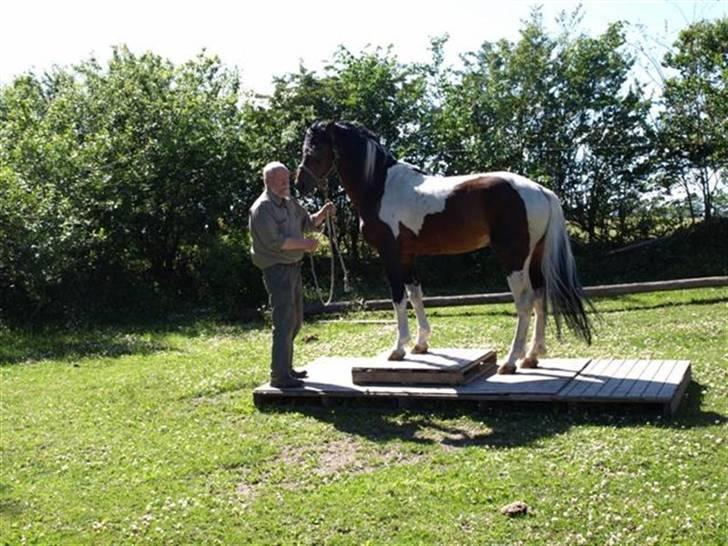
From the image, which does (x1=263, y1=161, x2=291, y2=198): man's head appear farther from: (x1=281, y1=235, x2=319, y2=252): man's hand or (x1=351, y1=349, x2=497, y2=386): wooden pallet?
(x1=351, y1=349, x2=497, y2=386): wooden pallet

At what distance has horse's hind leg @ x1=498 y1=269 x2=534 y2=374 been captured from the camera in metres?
9.21

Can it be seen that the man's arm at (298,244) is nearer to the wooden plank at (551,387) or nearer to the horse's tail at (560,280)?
the wooden plank at (551,387)

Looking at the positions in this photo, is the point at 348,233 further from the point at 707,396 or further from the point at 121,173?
the point at 707,396

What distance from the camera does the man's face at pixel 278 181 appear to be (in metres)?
9.30

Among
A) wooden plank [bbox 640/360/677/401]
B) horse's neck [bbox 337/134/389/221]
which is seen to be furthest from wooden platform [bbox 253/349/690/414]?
horse's neck [bbox 337/134/389/221]

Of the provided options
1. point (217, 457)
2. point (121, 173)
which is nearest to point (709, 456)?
point (217, 457)

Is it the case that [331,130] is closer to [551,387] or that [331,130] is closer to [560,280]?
[560,280]

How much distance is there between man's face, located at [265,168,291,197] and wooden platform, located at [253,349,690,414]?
207cm

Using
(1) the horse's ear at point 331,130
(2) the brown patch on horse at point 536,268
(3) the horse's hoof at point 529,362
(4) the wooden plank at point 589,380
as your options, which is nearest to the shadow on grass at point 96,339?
(1) the horse's ear at point 331,130

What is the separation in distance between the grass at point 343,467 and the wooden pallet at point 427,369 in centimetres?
43

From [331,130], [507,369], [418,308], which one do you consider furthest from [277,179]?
[507,369]

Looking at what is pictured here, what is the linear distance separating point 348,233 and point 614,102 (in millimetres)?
7088

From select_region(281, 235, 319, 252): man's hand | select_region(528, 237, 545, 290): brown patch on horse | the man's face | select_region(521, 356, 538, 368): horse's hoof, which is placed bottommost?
select_region(521, 356, 538, 368): horse's hoof

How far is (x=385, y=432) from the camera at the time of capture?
325 inches
